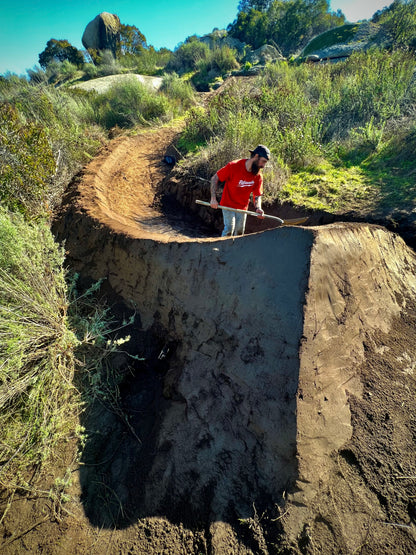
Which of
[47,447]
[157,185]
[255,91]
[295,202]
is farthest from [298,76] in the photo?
[47,447]

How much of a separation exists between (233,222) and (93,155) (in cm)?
478

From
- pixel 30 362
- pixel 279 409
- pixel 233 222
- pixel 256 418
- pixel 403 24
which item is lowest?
pixel 256 418

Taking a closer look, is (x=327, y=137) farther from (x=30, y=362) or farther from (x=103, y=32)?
(x=103, y=32)

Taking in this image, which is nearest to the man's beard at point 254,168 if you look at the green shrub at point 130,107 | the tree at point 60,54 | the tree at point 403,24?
the green shrub at point 130,107

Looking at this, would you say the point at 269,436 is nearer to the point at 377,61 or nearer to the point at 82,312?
the point at 82,312

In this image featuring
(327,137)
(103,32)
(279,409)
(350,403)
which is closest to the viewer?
(279,409)

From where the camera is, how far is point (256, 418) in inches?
90.3

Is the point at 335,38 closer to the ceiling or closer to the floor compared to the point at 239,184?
closer to the ceiling

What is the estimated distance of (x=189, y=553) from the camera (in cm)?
207

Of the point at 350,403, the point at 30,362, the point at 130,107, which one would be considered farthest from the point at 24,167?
the point at 130,107

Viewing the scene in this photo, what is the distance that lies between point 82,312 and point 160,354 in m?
Result: 1.25

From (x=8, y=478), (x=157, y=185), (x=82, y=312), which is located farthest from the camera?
(x=157, y=185)

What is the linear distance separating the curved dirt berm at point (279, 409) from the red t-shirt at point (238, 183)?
1.38 m

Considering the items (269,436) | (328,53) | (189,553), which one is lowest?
(189,553)
